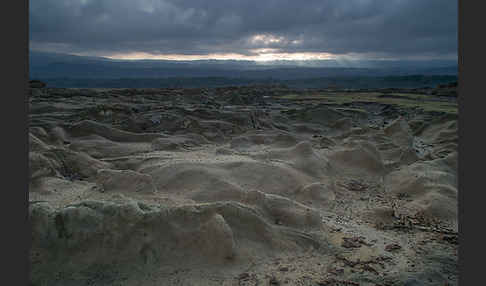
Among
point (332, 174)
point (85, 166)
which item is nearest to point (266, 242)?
point (332, 174)

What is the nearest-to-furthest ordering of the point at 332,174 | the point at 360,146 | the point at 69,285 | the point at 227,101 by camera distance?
the point at 69,285, the point at 332,174, the point at 360,146, the point at 227,101

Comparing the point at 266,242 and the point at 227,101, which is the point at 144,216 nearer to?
the point at 266,242

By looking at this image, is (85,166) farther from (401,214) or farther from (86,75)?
(86,75)

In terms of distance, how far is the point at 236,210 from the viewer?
3959 millimetres

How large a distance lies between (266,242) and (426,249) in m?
2.01

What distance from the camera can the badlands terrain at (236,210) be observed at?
331cm

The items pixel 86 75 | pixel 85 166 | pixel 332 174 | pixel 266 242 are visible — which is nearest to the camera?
pixel 266 242

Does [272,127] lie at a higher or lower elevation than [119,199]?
higher

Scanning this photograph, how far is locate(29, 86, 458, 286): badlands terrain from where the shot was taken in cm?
331

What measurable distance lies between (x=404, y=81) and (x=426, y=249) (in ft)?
219

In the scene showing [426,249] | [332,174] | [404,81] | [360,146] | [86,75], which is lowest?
[426,249]

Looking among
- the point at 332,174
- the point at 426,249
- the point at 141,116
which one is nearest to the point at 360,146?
the point at 332,174

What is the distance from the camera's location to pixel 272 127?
12773 mm

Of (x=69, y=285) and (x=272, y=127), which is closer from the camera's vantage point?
(x=69, y=285)
